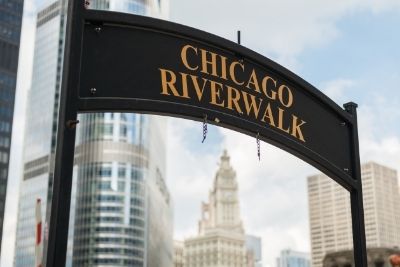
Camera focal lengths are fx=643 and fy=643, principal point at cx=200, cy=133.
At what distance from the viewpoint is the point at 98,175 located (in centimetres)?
16062

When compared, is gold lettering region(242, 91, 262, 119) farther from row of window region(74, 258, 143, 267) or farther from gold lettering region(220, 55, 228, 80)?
row of window region(74, 258, 143, 267)

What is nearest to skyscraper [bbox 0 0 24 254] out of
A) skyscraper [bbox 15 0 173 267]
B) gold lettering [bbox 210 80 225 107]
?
skyscraper [bbox 15 0 173 267]

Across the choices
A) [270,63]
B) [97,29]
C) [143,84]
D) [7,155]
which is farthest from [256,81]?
[7,155]

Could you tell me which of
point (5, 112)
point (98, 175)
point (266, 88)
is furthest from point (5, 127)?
point (266, 88)

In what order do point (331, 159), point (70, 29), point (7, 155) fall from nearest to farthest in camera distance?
point (70, 29) < point (331, 159) < point (7, 155)

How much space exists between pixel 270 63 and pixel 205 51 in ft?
2.85

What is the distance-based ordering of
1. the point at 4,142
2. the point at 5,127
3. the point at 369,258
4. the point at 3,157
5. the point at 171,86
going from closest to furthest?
the point at 171,86 → the point at 369,258 → the point at 3,157 → the point at 4,142 → the point at 5,127

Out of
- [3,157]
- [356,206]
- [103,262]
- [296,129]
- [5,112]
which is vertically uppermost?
[5,112]

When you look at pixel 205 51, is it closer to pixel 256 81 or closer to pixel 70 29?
pixel 256 81

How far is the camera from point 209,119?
611cm

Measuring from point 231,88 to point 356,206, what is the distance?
242 cm

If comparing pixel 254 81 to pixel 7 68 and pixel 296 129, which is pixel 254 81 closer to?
pixel 296 129

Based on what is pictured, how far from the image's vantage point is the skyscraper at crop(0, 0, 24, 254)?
456 feet

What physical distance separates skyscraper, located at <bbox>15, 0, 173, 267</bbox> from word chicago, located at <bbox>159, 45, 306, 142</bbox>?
5585 inches
